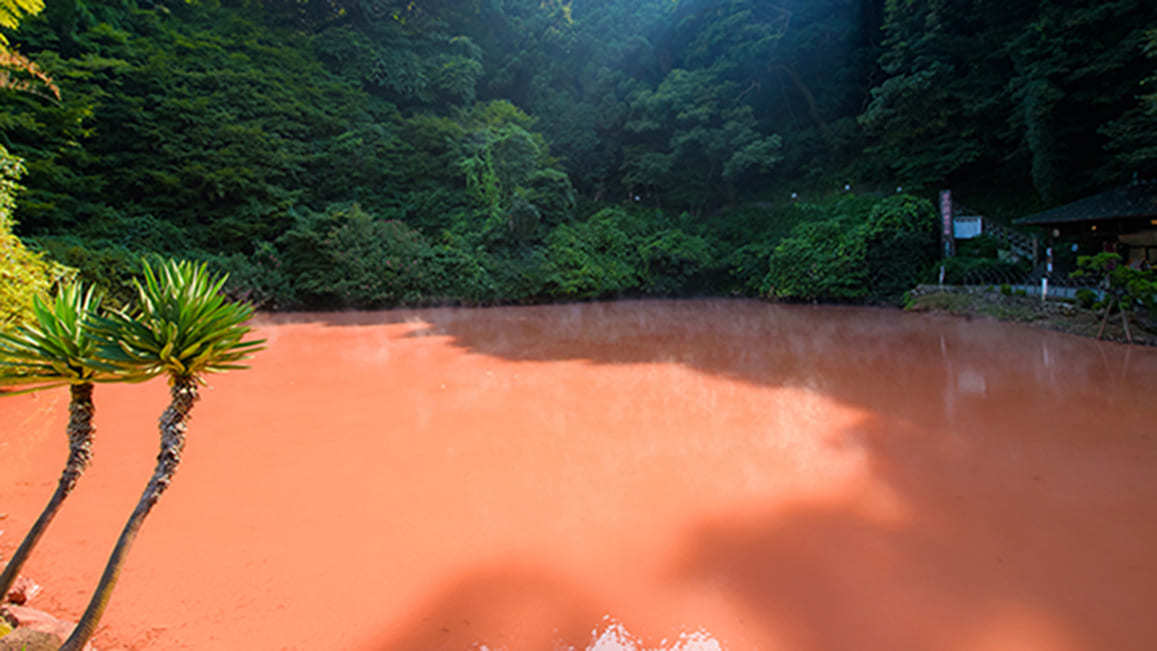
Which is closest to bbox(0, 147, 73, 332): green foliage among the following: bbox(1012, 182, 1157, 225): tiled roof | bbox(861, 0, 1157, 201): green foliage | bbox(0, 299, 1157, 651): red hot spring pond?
bbox(0, 299, 1157, 651): red hot spring pond

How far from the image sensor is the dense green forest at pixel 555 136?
1221 cm

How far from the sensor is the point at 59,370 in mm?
1771

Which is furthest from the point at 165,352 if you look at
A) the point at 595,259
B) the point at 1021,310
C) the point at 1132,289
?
the point at 595,259

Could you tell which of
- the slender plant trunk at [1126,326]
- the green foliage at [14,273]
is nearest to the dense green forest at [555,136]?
the green foliage at [14,273]

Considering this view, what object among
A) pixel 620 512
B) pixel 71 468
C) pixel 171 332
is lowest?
pixel 620 512

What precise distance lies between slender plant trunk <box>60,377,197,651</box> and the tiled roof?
15.1 m

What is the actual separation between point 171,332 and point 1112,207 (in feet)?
52.3

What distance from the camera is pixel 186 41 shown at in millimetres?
14391

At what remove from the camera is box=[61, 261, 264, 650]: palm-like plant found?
1.71 m

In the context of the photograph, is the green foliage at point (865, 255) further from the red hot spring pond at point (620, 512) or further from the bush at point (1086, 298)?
the red hot spring pond at point (620, 512)

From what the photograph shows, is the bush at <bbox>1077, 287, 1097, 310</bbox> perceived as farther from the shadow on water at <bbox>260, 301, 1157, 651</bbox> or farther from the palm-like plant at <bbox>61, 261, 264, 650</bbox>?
the palm-like plant at <bbox>61, 261, 264, 650</bbox>

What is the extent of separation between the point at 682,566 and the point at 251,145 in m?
17.0

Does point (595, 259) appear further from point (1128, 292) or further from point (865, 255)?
point (1128, 292)

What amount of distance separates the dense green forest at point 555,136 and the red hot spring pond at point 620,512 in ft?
28.4
